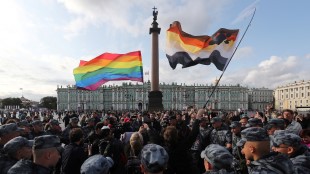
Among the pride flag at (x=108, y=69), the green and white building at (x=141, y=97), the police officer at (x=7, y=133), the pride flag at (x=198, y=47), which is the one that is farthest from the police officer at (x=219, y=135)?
the green and white building at (x=141, y=97)

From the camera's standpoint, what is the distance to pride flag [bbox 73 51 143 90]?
14.7m

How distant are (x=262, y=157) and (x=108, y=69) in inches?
498

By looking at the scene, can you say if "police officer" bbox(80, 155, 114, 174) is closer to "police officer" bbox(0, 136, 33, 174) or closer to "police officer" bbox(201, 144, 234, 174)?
"police officer" bbox(201, 144, 234, 174)

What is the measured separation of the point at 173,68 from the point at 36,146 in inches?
471

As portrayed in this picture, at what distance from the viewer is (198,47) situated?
14172mm

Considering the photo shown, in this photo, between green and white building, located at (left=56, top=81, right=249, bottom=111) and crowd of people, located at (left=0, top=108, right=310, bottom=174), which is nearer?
crowd of people, located at (left=0, top=108, right=310, bottom=174)

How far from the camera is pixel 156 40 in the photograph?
24406 mm

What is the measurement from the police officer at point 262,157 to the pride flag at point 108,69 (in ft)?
39.0

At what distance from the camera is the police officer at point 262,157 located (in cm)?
257

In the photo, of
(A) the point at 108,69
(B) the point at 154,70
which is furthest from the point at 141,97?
(A) the point at 108,69

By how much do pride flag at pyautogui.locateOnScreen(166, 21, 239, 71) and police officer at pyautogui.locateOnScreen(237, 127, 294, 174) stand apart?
10.2 meters

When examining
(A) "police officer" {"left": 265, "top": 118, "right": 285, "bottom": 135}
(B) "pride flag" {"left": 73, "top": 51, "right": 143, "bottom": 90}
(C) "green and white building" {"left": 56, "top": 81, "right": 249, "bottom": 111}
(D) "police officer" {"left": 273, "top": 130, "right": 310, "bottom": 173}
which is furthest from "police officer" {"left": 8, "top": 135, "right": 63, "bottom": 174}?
(C) "green and white building" {"left": 56, "top": 81, "right": 249, "bottom": 111}

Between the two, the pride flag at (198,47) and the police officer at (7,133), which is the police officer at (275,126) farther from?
the pride flag at (198,47)

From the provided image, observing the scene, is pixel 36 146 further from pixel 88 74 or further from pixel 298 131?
pixel 88 74
